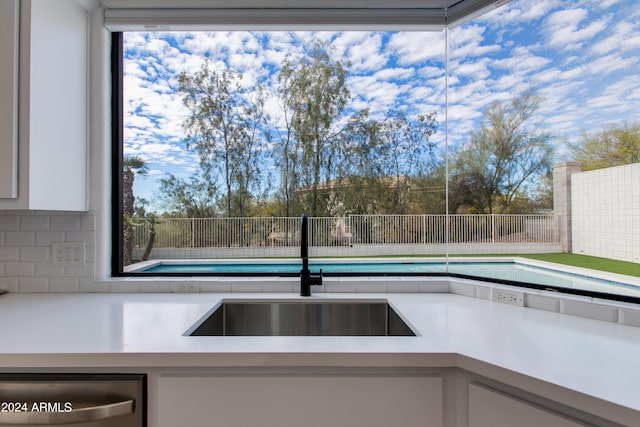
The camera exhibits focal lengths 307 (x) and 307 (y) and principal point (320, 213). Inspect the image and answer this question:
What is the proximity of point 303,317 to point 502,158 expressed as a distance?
51.2 inches

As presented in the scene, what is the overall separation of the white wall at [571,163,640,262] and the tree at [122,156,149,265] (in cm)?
222

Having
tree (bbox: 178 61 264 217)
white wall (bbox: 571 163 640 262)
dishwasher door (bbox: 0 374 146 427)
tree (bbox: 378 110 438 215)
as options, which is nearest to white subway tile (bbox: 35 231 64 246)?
tree (bbox: 178 61 264 217)

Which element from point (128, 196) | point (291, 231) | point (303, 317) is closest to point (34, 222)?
point (128, 196)

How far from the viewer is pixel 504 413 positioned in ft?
2.69

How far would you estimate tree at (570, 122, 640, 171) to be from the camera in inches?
48.1

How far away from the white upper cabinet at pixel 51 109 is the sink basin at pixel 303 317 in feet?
3.05

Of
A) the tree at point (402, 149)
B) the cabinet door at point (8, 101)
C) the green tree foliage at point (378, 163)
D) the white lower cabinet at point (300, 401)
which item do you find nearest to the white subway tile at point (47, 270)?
the cabinet door at point (8, 101)

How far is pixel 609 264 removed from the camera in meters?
1.28

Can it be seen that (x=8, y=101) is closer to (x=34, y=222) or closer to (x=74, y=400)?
(x=34, y=222)

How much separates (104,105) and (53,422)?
149 cm

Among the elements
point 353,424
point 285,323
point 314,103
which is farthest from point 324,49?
point 353,424

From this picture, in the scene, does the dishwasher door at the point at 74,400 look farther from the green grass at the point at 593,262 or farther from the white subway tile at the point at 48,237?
the green grass at the point at 593,262

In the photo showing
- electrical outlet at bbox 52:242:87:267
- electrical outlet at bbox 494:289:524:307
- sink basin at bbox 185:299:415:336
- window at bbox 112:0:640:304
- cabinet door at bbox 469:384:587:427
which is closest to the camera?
cabinet door at bbox 469:384:587:427

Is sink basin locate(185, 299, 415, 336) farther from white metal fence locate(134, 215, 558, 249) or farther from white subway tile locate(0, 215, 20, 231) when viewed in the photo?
white subway tile locate(0, 215, 20, 231)
